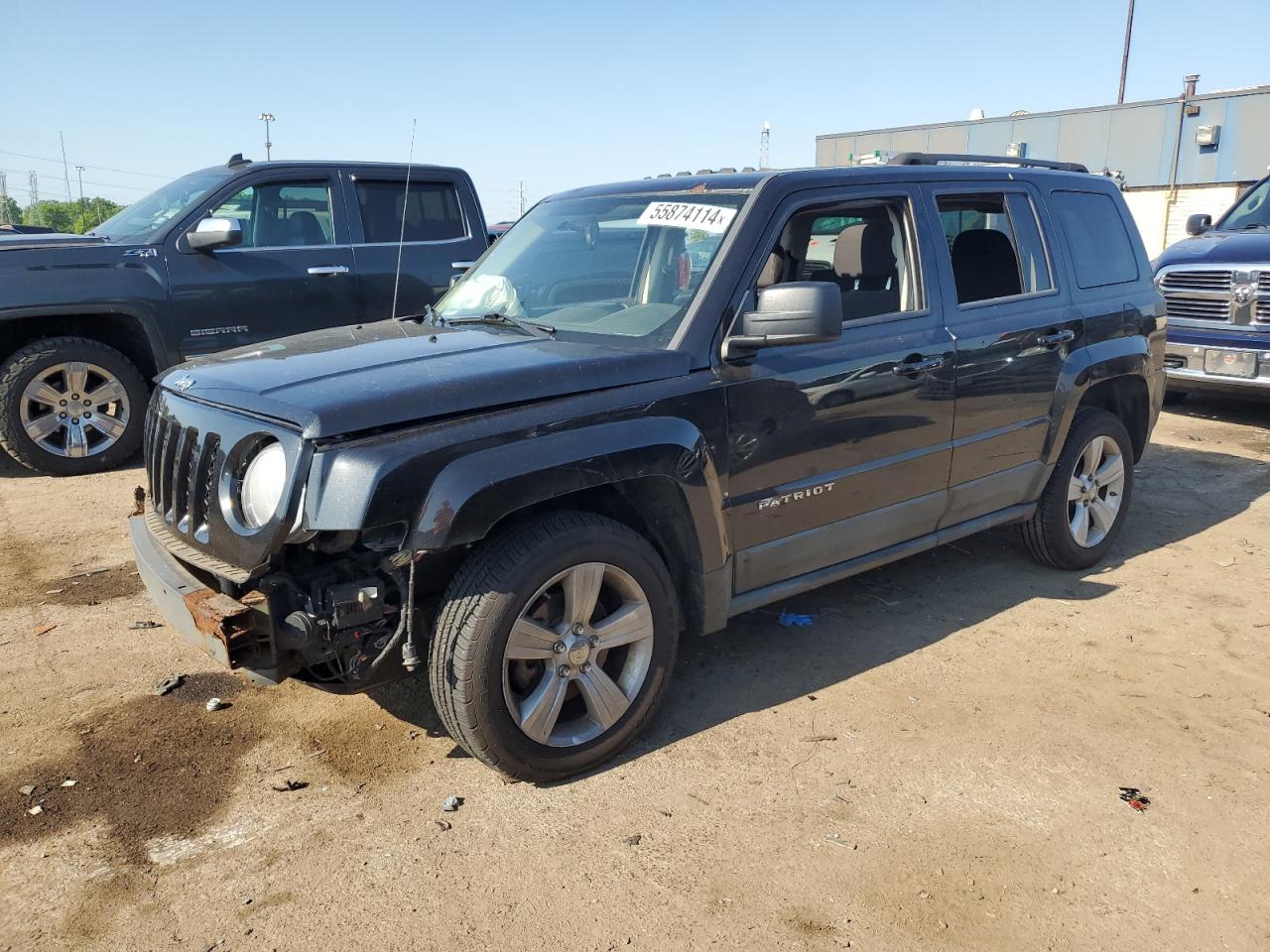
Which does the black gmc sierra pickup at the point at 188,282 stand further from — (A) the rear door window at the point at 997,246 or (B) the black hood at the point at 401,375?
(A) the rear door window at the point at 997,246

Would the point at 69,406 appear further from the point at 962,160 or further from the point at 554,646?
the point at 962,160

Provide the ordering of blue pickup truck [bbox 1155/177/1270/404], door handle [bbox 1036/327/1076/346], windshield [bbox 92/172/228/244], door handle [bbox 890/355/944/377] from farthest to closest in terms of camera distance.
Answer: blue pickup truck [bbox 1155/177/1270/404]
windshield [bbox 92/172/228/244]
door handle [bbox 1036/327/1076/346]
door handle [bbox 890/355/944/377]

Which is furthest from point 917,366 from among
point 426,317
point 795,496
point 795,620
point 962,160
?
point 426,317

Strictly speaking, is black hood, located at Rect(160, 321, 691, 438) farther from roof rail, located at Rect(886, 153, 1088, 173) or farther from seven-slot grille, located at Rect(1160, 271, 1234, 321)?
seven-slot grille, located at Rect(1160, 271, 1234, 321)

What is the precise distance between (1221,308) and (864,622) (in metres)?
5.85

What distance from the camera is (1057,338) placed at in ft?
15.0

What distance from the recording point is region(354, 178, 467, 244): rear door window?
305 inches

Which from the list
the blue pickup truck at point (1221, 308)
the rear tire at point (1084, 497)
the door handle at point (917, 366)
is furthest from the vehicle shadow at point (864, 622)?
the blue pickup truck at point (1221, 308)

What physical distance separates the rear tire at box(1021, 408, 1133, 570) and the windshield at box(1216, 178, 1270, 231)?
5.24m

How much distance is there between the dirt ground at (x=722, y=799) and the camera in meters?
2.56

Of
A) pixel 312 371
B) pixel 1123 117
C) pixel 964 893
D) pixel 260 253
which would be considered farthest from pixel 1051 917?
pixel 1123 117

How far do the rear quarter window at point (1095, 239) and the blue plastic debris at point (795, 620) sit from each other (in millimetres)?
2141

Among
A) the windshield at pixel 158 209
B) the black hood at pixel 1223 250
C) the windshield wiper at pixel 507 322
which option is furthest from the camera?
the black hood at pixel 1223 250

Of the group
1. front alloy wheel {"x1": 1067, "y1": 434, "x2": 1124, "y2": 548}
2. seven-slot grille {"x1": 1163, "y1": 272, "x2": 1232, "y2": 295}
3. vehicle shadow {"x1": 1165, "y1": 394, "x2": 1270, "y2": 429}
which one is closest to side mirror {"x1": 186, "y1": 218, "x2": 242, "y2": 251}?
front alloy wheel {"x1": 1067, "y1": 434, "x2": 1124, "y2": 548}
